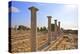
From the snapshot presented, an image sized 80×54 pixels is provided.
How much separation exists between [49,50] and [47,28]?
0.32 m

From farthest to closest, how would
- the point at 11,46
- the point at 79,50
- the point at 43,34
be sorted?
the point at 79,50 < the point at 43,34 < the point at 11,46

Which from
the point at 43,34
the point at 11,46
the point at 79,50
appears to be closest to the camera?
the point at 11,46

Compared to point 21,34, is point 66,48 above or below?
below

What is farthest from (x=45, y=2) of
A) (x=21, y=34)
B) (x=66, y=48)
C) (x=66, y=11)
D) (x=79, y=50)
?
(x=79, y=50)

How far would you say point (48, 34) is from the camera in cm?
229

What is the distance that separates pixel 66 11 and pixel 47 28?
1.28 feet

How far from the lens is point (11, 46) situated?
2.12 metres

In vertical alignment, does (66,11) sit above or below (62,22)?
above

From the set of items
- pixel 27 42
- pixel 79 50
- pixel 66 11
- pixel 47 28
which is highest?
pixel 66 11

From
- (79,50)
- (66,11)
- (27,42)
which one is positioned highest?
(66,11)

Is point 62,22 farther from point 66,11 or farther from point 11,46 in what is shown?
point 11,46

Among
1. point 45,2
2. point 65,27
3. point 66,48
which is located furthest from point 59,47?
point 45,2

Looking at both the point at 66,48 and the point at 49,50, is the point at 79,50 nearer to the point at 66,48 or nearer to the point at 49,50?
the point at 66,48

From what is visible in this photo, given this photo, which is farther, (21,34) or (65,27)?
(65,27)
